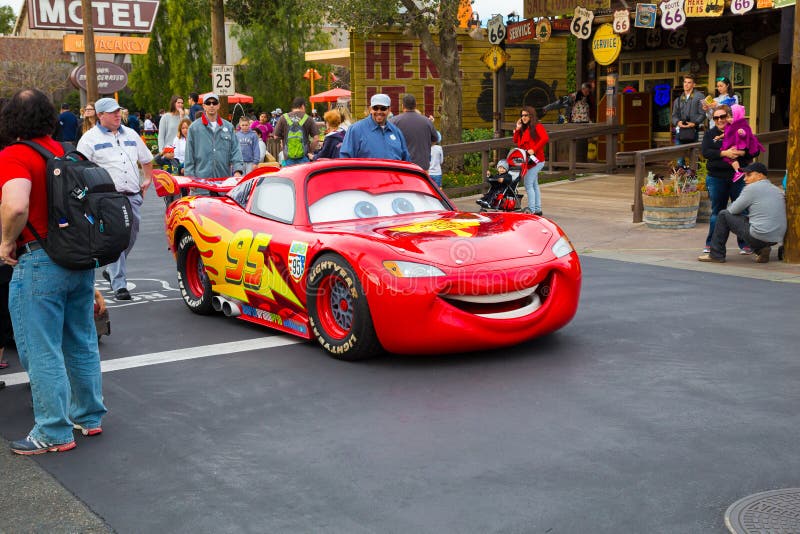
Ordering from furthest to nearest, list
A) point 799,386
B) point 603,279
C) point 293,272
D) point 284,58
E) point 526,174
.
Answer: point 284,58
point 526,174
point 603,279
point 293,272
point 799,386

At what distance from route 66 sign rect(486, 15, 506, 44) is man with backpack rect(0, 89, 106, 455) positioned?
1726 centimetres

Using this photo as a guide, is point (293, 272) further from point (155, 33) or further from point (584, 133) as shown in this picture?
point (155, 33)

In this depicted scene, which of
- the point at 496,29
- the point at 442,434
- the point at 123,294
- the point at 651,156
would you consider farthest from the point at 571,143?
the point at 442,434

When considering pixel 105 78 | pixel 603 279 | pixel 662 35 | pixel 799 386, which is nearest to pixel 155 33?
pixel 105 78

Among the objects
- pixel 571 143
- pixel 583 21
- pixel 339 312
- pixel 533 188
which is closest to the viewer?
pixel 339 312

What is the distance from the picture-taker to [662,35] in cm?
2189

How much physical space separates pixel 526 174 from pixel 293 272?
8.39 meters

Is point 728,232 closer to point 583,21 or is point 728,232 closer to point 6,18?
point 583,21

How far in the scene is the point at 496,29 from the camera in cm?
2138

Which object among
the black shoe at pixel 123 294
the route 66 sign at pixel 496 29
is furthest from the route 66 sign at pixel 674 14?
the black shoe at pixel 123 294

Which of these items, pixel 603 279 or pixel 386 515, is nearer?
pixel 386 515

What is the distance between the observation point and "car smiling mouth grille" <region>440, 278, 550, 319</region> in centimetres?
647

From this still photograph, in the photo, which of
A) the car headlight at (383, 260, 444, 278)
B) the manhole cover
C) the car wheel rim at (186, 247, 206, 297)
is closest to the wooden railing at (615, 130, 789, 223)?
the car wheel rim at (186, 247, 206, 297)

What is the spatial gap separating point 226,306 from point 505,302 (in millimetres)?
2512
